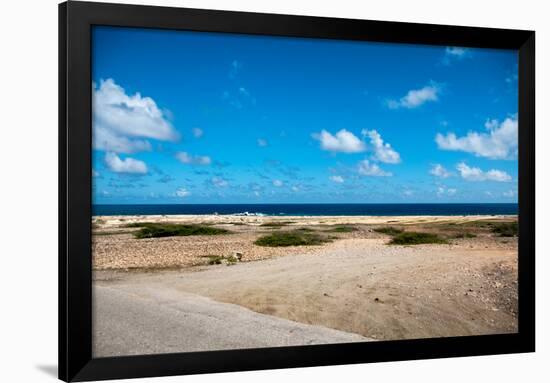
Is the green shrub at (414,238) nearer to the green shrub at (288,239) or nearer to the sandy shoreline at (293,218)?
the sandy shoreline at (293,218)

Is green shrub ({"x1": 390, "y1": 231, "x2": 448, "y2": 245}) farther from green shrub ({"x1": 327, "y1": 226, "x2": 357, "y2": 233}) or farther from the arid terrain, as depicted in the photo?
green shrub ({"x1": 327, "y1": 226, "x2": 357, "y2": 233})

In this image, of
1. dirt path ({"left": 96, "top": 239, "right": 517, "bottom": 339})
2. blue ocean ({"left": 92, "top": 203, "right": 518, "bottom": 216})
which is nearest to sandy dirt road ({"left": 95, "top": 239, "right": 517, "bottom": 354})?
dirt path ({"left": 96, "top": 239, "right": 517, "bottom": 339})

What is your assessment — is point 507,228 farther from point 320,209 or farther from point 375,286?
point 320,209

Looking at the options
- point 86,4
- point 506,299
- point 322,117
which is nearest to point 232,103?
point 322,117

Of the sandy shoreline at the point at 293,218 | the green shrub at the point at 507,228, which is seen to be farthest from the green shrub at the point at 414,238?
the green shrub at the point at 507,228

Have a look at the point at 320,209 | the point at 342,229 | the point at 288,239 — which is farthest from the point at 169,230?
the point at 342,229

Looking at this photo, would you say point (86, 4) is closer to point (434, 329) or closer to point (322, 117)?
point (322, 117)

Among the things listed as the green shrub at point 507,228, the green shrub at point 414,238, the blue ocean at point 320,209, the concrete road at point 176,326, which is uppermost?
the blue ocean at point 320,209
